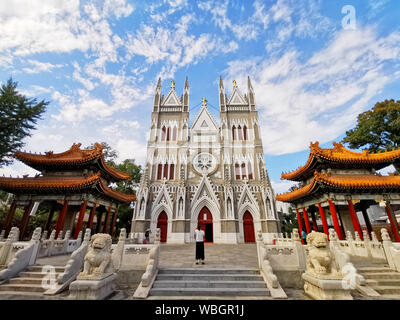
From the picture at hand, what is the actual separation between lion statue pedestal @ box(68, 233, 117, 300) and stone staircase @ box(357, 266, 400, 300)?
754cm

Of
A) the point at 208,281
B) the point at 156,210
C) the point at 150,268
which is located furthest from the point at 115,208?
the point at 208,281

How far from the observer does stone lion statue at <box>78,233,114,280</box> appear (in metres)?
4.49

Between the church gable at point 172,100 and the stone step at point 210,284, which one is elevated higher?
the church gable at point 172,100

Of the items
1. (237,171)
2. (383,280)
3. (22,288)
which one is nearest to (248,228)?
(237,171)

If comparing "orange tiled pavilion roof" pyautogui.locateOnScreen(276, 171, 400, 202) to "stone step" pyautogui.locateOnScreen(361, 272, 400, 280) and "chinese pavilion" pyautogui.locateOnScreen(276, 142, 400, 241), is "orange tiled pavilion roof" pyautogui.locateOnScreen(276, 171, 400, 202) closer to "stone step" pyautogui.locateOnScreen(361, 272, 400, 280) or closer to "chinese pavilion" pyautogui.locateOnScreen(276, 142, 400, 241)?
"chinese pavilion" pyautogui.locateOnScreen(276, 142, 400, 241)

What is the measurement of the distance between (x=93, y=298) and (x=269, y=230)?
15.6 meters

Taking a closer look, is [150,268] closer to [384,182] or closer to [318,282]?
[318,282]

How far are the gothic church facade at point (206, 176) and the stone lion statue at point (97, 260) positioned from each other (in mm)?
11545

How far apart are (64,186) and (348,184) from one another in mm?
16413

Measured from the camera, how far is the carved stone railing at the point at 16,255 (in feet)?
18.9

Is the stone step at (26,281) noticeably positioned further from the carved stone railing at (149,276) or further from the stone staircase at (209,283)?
the stone staircase at (209,283)

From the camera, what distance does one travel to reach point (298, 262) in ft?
19.2

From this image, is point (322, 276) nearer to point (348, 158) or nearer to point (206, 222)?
point (348, 158)

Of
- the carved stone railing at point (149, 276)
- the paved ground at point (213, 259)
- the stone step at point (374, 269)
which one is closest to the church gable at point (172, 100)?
the paved ground at point (213, 259)
